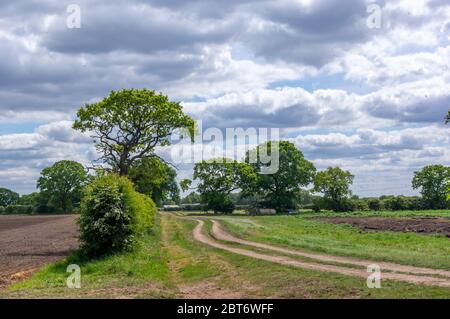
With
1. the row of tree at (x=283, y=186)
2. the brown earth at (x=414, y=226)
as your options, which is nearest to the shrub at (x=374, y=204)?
the row of tree at (x=283, y=186)

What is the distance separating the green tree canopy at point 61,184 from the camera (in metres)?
151

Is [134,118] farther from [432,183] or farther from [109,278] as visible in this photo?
[432,183]

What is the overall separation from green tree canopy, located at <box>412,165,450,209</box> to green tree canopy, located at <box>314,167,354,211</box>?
68.1 feet

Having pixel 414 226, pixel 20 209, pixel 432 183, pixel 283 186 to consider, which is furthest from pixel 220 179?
pixel 20 209

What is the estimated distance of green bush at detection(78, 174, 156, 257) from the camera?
89.7ft

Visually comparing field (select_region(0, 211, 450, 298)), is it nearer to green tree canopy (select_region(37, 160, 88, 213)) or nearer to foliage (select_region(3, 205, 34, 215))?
green tree canopy (select_region(37, 160, 88, 213))

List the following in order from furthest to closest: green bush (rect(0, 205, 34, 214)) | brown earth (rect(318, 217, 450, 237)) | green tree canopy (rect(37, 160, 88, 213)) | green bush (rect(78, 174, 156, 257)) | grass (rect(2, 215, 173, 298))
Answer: green bush (rect(0, 205, 34, 214)) < green tree canopy (rect(37, 160, 88, 213)) < brown earth (rect(318, 217, 450, 237)) < green bush (rect(78, 174, 156, 257)) < grass (rect(2, 215, 173, 298))

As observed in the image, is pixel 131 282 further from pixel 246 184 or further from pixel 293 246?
pixel 246 184

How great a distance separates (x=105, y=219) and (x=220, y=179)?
3449 inches

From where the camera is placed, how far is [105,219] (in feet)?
90.0

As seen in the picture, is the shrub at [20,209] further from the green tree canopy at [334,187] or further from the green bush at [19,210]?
the green tree canopy at [334,187]

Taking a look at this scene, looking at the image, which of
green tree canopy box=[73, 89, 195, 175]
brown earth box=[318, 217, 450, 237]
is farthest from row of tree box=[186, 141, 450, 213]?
green tree canopy box=[73, 89, 195, 175]

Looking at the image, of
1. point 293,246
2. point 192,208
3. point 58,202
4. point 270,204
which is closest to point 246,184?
point 270,204

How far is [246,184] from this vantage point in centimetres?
11569
